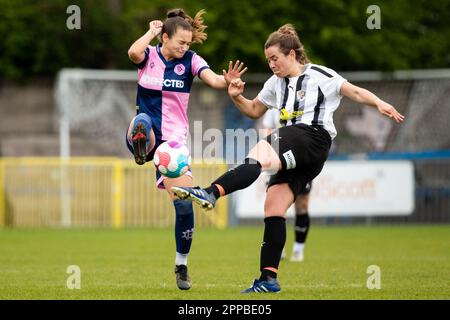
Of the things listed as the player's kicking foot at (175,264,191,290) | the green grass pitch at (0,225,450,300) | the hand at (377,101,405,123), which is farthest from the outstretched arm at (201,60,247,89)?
the green grass pitch at (0,225,450,300)

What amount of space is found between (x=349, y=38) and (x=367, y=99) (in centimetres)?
1721

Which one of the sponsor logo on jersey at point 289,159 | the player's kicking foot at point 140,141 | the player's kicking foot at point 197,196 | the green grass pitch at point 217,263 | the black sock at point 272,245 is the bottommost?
the green grass pitch at point 217,263

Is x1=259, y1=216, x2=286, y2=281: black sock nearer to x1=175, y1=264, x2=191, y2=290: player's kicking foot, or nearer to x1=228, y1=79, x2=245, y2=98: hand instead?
x1=175, y1=264, x2=191, y2=290: player's kicking foot

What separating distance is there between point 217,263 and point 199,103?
1276cm

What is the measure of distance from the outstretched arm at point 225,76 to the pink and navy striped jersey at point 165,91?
0.13 metres

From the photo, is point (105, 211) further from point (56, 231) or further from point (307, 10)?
point (307, 10)

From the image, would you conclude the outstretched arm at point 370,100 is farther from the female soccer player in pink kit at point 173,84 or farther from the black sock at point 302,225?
the black sock at point 302,225

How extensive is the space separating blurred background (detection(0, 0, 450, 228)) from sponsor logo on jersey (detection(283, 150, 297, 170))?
38.8ft

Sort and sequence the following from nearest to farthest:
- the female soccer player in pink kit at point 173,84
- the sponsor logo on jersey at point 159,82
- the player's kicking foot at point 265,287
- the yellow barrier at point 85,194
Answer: the player's kicking foot at point 265,287, the female soccer player in pink kit at point 173,84, the sponsor logo on jersey at point 159,82, the yellow barrier at point 85,194

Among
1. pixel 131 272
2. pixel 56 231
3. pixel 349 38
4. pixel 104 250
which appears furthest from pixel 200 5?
pixel 131 272

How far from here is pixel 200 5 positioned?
24.5 m

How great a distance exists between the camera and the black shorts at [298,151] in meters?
7.57

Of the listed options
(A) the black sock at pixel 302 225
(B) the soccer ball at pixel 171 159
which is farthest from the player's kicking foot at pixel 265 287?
(A) the black sock at pixel 302 225

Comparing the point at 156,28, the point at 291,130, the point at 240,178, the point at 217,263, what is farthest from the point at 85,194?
the point at 240,178
